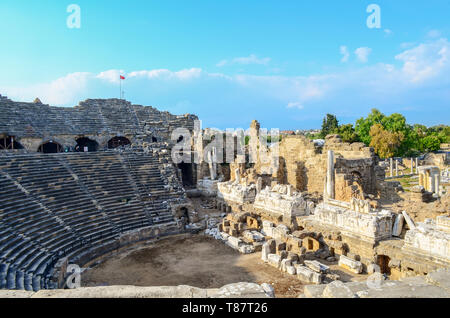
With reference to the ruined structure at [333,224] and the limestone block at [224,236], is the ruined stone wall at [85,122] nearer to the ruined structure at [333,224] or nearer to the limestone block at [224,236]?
the ruined structure at [333,224]

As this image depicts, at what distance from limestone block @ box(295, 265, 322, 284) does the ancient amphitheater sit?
2.6 inches

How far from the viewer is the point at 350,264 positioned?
12672mm

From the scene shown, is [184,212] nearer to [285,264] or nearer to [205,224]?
[205,224]

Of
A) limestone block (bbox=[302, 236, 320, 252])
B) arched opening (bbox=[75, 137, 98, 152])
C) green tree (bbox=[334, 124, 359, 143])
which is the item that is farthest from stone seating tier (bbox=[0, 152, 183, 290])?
green tree (bbox=[334, 124, 359, 143])

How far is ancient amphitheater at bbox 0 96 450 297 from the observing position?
427 inches

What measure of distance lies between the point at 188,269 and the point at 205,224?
18.6ft

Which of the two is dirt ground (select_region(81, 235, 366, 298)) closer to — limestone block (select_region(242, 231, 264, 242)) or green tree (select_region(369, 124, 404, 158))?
limestone block (select_region(242, 231, 264, 242))

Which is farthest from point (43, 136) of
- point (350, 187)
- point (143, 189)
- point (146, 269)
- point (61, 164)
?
point (350, 187)

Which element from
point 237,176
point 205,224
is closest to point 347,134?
point 237,176

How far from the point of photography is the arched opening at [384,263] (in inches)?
499

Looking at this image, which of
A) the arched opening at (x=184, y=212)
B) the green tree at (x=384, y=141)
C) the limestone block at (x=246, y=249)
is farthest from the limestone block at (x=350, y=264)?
the green tree at (x=384, y=141)

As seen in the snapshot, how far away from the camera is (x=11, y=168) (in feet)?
55.6

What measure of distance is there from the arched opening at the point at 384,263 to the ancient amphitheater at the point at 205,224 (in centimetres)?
5

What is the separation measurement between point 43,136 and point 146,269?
672 inches
